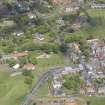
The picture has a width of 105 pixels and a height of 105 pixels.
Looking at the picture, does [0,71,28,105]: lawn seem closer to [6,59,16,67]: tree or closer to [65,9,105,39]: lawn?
[6,59,16,67]: tree

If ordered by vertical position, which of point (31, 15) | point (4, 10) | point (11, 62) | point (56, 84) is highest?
point (56, 84)

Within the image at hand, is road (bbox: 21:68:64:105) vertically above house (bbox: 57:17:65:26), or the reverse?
road (bbox: 21:68:64:105)

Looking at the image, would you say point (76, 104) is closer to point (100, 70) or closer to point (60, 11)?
point (100, 70)

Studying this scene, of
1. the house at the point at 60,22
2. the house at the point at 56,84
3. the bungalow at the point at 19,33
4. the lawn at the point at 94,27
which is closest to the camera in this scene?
the house at the point at 56,84

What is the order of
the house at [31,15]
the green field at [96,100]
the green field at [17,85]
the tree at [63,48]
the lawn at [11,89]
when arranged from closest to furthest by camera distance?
the green field at [96,100] < the lawn at [11,89] < the green field at [17,85] < the tree at [63,48] < the house at [31,15]

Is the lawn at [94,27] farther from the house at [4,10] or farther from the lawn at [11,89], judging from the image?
the lawn at [11,89]

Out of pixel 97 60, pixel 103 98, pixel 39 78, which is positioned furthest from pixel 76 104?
pixel 97 60

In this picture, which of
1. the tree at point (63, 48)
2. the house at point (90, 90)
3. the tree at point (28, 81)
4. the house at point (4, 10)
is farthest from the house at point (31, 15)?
the house at point (90, 90)

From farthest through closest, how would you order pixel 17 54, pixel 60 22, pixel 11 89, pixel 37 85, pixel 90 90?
pixel 60 22
pixel 17 54
pixel 37 85
pixel 11 89
pixel 90 90

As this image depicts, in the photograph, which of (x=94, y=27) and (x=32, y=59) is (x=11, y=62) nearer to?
(x=32, y=59)

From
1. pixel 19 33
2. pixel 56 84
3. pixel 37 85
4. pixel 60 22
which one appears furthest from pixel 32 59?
pixel 60 22

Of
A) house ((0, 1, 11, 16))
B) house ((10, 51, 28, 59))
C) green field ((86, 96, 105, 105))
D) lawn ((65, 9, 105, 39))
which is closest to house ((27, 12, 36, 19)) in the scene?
house ((0, 1, 11, 16))

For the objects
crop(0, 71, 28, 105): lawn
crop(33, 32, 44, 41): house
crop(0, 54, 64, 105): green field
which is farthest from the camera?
crop(33, 32, 44, 41): house
